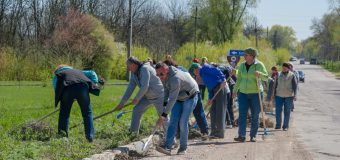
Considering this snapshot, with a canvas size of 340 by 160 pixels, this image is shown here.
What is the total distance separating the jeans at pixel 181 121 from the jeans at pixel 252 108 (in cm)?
203

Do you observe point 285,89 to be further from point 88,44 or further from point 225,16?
point 225,16

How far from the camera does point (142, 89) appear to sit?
10547 millimetres

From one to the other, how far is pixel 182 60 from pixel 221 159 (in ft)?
133

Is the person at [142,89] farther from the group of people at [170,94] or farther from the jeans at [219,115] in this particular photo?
the jeans at [219,115]

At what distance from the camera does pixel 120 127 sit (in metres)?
12.7

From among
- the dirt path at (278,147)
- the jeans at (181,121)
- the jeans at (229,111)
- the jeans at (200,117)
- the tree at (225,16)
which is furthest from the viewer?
the tree at (225,16)

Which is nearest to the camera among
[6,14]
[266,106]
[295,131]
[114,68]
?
[295,131]

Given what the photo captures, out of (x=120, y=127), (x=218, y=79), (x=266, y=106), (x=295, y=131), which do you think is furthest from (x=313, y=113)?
(x=120, y=127)

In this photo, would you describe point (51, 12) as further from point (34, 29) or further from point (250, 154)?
point (250, 154)

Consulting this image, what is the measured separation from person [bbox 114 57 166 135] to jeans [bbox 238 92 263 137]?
6.69ft

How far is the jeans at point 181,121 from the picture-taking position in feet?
34.2

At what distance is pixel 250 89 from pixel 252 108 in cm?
43

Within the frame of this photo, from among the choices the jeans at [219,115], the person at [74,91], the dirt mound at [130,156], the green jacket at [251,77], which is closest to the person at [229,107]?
the jeans at [219,115]

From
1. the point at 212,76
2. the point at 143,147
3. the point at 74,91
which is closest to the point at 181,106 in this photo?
the point at 143,147
